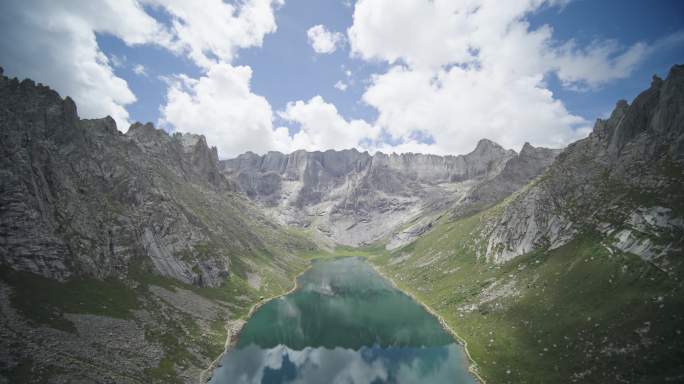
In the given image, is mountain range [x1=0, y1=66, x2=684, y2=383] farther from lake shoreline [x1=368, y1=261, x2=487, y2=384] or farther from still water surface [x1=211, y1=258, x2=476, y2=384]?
still water surface [x1=211, y1=258, x2=476, y2=384]

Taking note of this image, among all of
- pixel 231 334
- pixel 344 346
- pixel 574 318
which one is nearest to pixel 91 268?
pixel 231 334

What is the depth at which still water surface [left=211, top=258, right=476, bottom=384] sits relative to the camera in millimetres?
64625

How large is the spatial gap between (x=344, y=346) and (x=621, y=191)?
272ft

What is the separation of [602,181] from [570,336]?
2223 inches

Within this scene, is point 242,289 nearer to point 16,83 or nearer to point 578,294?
point 16,83

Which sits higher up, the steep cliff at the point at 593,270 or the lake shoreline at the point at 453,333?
the steep cliff at the point at 593,270

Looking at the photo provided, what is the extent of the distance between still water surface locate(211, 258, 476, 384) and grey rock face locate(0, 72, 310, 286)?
1312 inches

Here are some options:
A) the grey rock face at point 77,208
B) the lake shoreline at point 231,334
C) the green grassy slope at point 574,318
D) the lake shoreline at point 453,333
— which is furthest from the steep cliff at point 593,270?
the grey rock face at point 77,208

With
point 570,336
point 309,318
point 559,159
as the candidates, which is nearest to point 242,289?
point 309,318

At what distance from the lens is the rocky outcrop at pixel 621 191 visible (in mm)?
65312

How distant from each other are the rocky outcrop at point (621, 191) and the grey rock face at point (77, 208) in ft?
363

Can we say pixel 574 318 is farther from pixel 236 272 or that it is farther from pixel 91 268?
pixel 236 272

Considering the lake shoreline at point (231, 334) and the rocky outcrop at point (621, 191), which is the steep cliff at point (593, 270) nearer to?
the rocky outcrop at point (621, 191)

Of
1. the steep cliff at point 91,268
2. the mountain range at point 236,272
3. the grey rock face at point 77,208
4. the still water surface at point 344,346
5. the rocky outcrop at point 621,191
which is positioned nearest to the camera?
the steep cliff at point 91,268
